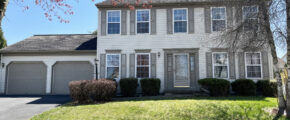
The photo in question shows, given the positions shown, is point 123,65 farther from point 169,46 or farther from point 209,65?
point 209,65

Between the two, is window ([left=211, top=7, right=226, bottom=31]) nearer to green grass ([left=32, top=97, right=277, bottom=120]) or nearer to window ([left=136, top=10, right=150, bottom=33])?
window ([left=136, top=10, right=150, bottom=33])

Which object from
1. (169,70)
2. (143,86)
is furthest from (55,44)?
(169,70)

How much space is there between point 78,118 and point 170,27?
7556mm

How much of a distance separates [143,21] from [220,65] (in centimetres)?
537

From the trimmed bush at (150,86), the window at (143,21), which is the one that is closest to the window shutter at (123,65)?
the trimmed bush at (150,86)

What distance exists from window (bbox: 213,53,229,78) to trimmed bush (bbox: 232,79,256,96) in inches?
39.8

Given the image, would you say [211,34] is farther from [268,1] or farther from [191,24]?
[268,1]

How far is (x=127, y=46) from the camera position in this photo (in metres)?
11.0

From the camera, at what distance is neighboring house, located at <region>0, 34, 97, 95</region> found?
1190 cm

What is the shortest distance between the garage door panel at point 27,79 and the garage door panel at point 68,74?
33.8 inches

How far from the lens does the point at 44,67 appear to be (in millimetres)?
12188

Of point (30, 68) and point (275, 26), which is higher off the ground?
point (275, 26)

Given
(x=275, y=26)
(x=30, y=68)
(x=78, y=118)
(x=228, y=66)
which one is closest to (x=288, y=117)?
(x=275, y=26)

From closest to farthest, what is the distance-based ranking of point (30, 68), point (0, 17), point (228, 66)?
point (0, 17) < point (228, 66) < point (30, 68)
